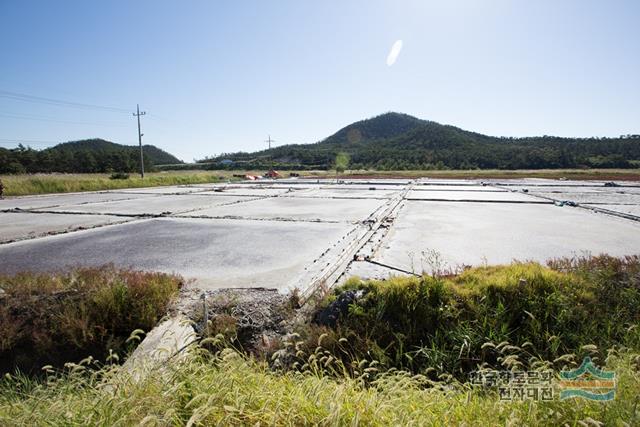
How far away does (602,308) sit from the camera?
4.26 meters

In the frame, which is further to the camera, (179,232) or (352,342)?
(179,232)

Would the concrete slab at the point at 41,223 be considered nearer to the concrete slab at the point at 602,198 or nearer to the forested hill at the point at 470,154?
the concrete slab at the point at 602,198

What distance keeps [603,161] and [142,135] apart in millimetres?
83643

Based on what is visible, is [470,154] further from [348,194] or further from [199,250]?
[199,250]

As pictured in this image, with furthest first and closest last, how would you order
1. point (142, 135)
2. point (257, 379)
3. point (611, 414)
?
1. point (142, 135)
2. point (257, 379)
3. point (611, 414)

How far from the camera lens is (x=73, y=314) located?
4.14 m

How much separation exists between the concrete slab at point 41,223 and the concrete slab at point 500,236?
354 inches

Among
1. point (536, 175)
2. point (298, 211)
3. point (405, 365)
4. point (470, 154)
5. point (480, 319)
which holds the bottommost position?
point (405, 365)

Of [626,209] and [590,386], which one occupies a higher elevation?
[590,386]

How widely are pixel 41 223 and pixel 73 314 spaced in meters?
9.07

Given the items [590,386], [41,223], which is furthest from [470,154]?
[590,386]

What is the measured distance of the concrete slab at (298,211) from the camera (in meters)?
11.9

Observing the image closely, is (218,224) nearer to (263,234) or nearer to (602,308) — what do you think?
(263,234)

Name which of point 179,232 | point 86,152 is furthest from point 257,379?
point 86,152
